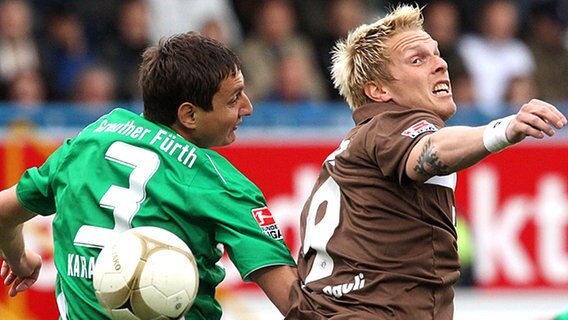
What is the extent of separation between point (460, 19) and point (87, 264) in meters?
9.05

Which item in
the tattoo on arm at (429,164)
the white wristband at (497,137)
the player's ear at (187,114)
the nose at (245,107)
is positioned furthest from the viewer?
the nose at (245,107)

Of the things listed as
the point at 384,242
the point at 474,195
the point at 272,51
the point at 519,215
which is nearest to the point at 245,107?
the point at 384,242

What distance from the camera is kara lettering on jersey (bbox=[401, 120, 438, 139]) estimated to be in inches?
189

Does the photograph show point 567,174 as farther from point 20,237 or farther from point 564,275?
point 20,237

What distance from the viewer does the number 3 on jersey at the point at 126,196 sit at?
518 centimetres

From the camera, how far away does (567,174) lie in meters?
11.1

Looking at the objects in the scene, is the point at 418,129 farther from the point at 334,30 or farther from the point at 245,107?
the point at 334,30

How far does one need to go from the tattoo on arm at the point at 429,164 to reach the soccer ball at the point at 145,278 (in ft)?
3.16

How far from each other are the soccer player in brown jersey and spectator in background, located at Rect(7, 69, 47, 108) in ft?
21.4

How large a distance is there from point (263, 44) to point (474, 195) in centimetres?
263

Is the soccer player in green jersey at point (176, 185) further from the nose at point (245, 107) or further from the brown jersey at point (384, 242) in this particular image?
the brown jersey at point (384, 242)

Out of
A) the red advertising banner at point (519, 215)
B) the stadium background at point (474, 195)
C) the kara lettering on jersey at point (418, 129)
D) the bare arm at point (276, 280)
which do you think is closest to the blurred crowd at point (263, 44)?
the stadium background at point (474, 195)

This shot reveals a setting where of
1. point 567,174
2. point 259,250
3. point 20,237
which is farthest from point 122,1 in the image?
point 259,250

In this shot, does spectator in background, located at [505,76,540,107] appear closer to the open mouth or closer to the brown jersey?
the open mouth
